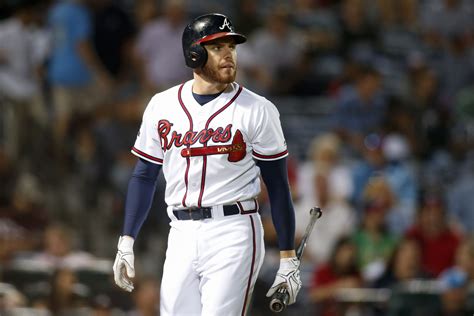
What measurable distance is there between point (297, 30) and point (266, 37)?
0.87 meters

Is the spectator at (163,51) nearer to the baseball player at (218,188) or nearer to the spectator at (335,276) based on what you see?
the spectator at (335,276)

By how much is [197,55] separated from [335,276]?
454cm

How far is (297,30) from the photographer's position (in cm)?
1354

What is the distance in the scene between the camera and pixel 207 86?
5746mm

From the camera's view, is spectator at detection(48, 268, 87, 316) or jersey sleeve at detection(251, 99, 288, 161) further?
spectator at detection(48, 268, 87, 316)

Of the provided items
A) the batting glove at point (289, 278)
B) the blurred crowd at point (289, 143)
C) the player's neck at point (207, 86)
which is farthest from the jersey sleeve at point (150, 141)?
the blurred crowd at point (289, 143)

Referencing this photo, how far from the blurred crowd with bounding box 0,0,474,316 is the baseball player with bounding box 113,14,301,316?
3.77 m

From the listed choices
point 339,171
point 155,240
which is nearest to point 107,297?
point 155,240

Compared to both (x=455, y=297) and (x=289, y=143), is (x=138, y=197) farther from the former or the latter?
(x=289, y=143)

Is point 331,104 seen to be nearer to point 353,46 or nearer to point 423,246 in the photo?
point 353,46

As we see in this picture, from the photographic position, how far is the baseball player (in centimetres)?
558

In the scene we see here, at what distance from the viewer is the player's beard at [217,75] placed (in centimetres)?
563

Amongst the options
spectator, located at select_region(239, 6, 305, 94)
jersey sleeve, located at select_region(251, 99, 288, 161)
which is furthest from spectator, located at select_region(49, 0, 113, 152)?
jersey sleeve, located at select_region(251, 99, 288, 161)

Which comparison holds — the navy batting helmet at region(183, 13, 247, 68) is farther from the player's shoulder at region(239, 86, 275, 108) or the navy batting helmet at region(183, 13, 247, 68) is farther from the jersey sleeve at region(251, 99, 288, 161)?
the jersey sleeve at region(251, 99, 288, 161)
